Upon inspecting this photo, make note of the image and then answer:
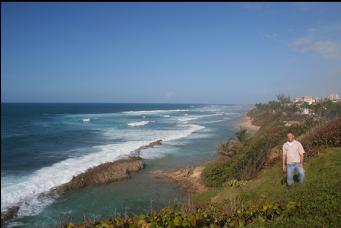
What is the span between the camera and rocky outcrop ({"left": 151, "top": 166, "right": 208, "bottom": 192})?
75.7 ft

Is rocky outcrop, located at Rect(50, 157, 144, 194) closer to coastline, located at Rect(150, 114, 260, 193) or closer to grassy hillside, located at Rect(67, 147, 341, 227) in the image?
coastline, located at Rect(150, 114, 260, 193)

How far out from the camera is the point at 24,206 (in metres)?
20.8

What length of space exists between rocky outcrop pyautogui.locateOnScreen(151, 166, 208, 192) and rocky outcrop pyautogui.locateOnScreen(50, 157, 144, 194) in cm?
219

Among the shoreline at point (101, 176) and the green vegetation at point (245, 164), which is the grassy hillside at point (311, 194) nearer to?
the green vegetation at point (245, 164)

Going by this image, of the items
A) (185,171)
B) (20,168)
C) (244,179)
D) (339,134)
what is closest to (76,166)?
(20,168)

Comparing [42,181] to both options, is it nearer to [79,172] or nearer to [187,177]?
[79,172]

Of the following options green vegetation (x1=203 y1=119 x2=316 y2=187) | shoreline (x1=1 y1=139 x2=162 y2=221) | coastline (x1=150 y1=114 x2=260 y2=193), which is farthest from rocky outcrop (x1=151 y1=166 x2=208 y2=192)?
shoreline (x1=1 y1=139 x2=162 y2=221)

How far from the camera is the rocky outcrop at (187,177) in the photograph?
23075mm

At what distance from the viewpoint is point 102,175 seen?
Answer: 84.0 feet

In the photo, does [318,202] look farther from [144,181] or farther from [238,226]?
[144,181]

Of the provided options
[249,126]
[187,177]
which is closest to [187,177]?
[187,177]

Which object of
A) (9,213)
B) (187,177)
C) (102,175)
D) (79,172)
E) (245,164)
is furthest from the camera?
(79,172)

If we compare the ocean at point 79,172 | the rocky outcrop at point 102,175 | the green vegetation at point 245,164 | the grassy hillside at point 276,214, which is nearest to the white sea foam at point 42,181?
the ocean at point 79,172

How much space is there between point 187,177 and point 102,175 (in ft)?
21.5
